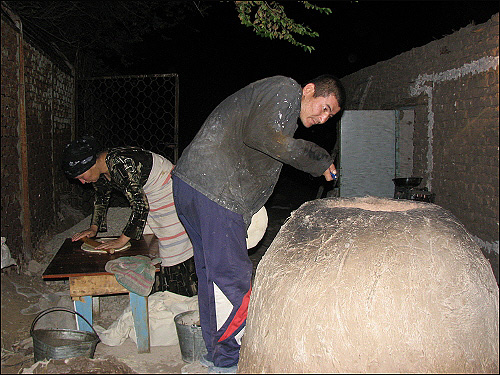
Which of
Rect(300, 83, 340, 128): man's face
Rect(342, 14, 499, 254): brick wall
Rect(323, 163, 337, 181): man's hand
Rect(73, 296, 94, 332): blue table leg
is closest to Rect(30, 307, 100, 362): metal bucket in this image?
Rect(73, 296, 94, 332): blue table leg

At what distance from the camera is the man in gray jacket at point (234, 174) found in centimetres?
220

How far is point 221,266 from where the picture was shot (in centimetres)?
225

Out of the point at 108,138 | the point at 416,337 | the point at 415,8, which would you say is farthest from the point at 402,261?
the point at 415,8

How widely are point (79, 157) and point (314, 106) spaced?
161 centimetres

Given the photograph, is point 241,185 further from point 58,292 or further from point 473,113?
point 473,113

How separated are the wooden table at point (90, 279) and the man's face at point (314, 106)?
144 centimetres

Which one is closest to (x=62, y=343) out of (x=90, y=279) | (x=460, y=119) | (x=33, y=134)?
(x=90, y=279)

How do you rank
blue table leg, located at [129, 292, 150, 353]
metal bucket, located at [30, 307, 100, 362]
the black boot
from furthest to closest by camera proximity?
the black boot, blue table leg, located at [129, 292, 150, 353], metal bucket, located at [30, 307, 100, 362]

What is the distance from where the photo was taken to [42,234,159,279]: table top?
272cm

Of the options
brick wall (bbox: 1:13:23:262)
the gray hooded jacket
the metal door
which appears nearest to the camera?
the gray hooded jacket

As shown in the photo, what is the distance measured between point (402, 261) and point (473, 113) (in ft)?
11.8

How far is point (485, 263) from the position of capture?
5.82 feet

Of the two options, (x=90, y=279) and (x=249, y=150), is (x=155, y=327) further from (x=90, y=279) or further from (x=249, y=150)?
(x=249, y=150)

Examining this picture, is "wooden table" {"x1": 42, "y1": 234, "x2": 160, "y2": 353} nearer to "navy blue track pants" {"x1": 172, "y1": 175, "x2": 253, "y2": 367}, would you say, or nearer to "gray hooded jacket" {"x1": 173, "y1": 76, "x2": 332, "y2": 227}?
"navy blue track pants" {"x1": 172, "y1": 175, "x2": 253, "y2": 367}
